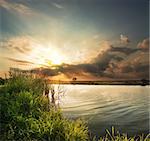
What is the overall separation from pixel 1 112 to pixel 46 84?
2.58 meters

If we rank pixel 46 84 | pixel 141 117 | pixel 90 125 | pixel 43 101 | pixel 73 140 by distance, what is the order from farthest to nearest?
pixel 141 117 < pixel 46 84 < pixel 90 125 < pixel 43 101 < pixel 73 140

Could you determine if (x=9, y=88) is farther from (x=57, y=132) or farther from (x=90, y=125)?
(x=57, y=132)

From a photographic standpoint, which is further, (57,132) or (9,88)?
(9,88)

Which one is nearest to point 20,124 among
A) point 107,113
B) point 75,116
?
point 75,116

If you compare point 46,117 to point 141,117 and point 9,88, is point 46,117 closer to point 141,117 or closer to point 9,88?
point 9,88

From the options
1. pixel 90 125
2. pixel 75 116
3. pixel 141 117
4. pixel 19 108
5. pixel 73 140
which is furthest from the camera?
pixel 141 117

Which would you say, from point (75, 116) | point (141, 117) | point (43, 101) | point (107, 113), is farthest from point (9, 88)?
point (141, 117)

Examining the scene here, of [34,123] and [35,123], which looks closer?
[35,123]

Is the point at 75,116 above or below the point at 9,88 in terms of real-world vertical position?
below

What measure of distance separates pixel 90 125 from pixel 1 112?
2.69m

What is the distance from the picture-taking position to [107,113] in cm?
1088

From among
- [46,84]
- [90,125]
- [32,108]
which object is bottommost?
[90,125]

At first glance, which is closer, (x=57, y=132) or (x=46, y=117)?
(x=57, y=132)

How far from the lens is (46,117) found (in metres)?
5.60
